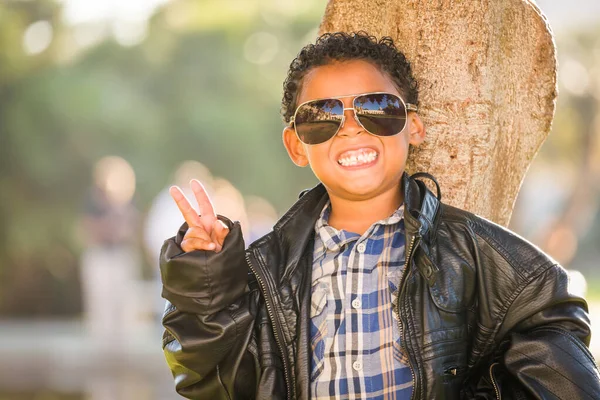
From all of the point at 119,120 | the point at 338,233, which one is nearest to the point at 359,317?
the point at 338,233

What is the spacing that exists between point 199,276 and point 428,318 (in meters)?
0.70

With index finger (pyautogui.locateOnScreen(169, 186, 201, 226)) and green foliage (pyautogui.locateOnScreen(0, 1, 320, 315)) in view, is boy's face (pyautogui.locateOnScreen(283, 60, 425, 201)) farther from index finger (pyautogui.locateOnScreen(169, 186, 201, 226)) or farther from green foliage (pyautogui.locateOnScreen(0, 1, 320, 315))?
green foliage (pyautogui.locateOnScreen(0, 1, 320, 315))

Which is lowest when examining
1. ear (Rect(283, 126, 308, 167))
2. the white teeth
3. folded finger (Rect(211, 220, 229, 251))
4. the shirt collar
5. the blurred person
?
the blurred person

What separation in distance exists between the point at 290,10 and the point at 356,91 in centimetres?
1241

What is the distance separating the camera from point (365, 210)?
2930 mm

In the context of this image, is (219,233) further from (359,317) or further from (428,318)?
(428,318)

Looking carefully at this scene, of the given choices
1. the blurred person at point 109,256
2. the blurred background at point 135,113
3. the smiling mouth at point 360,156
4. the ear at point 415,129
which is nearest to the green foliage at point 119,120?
the blurred background at point 135,113

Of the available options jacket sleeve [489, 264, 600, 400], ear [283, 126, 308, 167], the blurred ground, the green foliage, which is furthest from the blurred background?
jacket sleeve [489, 264, 600, 400]

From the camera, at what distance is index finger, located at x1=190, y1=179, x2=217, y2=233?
265 centimetres

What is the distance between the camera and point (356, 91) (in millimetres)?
2799

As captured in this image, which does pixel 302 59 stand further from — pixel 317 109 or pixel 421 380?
pixel 421 380

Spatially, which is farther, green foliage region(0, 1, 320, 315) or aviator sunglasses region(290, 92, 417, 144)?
green foliage region(0, 1, 320, 315)

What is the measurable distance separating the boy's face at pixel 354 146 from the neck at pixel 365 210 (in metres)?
0.03

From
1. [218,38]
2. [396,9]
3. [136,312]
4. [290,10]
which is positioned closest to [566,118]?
[290,10]
